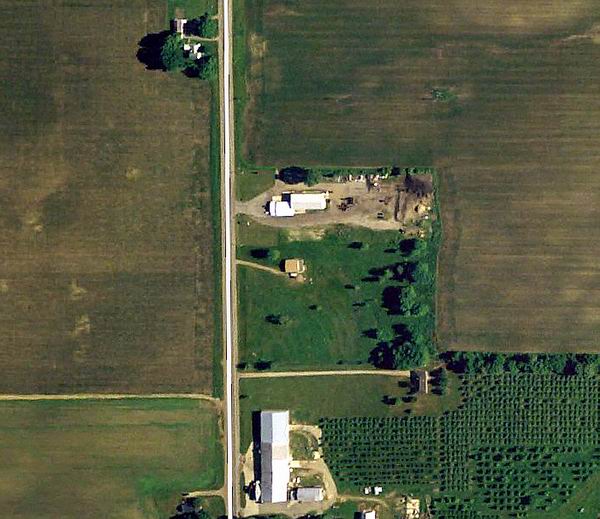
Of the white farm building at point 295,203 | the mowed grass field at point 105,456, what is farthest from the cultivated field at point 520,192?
the mowed grass field at point 105,456

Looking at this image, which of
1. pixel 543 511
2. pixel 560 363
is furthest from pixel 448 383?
pixel 543 511

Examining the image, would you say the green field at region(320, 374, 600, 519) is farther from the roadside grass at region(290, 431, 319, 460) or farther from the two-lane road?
the two-lane road

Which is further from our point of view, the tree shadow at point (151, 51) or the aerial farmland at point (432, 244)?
the aerial farmland at point (432, 244)

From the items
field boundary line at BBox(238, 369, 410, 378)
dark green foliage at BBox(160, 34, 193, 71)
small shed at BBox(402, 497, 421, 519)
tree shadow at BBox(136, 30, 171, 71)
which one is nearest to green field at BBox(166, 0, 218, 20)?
tree shadow at BBox(136, 30, 171, 71)

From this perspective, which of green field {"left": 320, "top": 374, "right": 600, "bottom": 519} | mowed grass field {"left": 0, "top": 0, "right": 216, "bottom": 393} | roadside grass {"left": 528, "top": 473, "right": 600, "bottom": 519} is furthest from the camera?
roadside grass {"left": 528, "top": 473, "right": 600, "bottom": 519}

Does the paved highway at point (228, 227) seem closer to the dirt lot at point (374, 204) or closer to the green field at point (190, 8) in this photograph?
the green field at point (190, 8)

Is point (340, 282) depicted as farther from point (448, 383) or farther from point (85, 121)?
point (85, 121)

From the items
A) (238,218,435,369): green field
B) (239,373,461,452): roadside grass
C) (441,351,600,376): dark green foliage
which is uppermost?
(238,218,435,369): green field

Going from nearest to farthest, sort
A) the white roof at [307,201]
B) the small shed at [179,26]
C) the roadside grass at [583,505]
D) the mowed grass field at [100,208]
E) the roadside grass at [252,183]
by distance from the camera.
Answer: the mowed grass field at [100,208], the small shed at [179,26], the white roof at [307,201], the roadside grass at [252,183], the roadside grass at [583,505]
